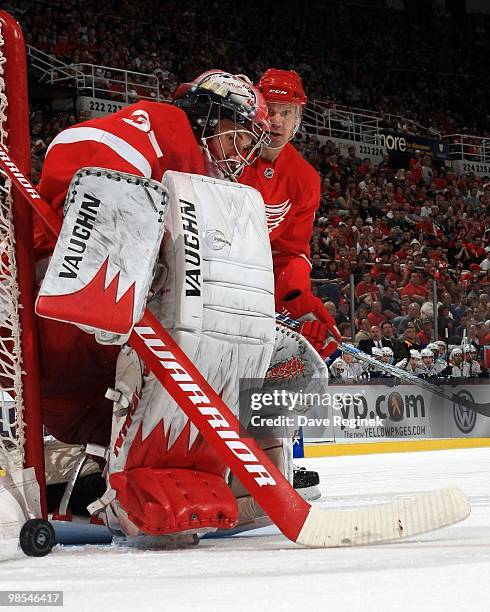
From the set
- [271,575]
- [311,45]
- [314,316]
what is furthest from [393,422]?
[311,45]

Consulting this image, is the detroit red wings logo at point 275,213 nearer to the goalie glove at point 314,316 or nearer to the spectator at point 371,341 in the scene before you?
the goalie glove at point 314,316

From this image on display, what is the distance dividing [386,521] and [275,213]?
51.2 inches

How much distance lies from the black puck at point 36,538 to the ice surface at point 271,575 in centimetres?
2

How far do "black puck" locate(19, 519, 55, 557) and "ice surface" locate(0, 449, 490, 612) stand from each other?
0.02 meters

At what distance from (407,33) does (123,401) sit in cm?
1693

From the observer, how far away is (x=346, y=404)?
23.1 feet

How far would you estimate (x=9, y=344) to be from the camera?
1903mm

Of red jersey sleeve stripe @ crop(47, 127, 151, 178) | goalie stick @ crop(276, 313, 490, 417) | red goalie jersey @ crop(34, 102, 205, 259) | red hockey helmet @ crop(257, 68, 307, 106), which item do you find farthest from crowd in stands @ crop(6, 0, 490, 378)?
red jersey sleeve stripe @ crop(47, 127, 151, 178)

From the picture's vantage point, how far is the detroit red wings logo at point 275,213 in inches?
111

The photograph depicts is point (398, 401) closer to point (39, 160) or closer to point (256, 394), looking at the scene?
point (39, 160)

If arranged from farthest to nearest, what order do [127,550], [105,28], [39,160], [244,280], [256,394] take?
[105,28] < [39,160] < [256,394] < [244,280] < [127,550]

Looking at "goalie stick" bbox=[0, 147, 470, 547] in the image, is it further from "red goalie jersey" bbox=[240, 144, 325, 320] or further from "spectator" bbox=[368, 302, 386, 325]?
"spectator" bbox=[368, 302, 386, 325]

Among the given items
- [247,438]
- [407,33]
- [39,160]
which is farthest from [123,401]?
[407,33]

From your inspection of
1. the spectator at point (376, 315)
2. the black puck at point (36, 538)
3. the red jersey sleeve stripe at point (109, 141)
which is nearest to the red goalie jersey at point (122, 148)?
the red jersey sleeve stripe at point (109, 141)
